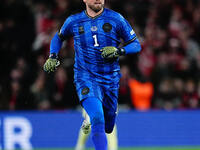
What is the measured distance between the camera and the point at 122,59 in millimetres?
12625

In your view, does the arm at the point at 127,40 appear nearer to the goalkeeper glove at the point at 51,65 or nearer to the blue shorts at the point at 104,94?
the blue shorts at the point at 104,94

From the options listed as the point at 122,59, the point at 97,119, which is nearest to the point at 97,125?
the point at 97,119

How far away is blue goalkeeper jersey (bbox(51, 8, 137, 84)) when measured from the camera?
22.1ft

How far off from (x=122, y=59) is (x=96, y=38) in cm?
591

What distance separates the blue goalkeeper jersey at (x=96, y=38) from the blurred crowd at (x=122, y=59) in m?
4.96

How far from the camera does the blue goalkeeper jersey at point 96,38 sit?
674 centimetres

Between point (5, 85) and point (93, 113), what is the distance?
235 inches

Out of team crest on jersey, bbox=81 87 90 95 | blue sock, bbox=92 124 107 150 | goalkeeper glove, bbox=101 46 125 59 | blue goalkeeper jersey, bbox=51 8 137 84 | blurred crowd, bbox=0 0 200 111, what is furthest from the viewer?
blurred crowd, bbox=0 0 200 111

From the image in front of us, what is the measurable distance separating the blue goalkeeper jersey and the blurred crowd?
4.96m

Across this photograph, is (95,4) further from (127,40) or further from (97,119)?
(97,119)

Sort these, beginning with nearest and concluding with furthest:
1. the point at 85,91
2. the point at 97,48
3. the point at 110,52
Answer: the point at 110,52 < the point at 85,91 < the point at 97,48

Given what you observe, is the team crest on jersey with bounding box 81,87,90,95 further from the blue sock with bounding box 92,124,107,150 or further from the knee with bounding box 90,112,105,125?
the blue sock with bounding box 92,124,107,150

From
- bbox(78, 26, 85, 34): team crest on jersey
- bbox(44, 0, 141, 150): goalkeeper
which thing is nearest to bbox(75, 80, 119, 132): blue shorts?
bbox(44, 0, 141, 150): goalkeeper

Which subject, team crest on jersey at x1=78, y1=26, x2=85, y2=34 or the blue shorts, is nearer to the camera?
the blue shorts
